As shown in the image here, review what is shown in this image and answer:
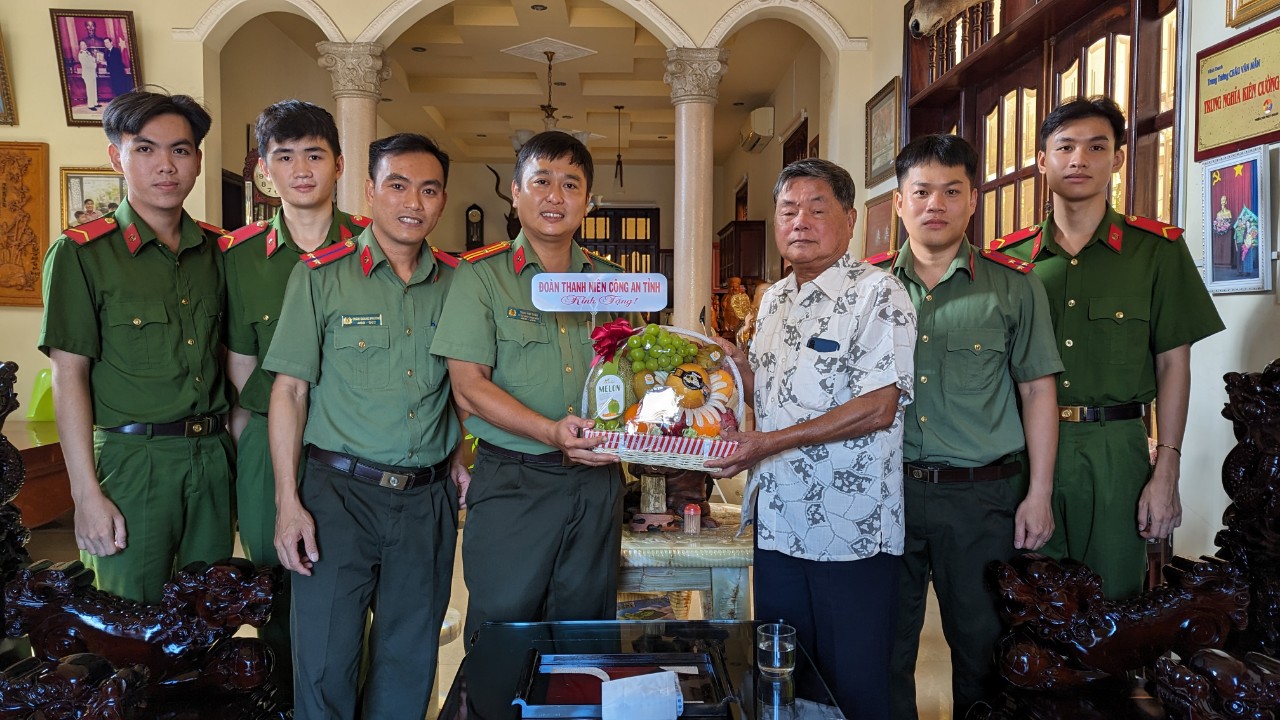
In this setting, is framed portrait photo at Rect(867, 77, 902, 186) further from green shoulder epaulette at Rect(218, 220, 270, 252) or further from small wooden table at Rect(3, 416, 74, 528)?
small wooden table at Rect(3, 416, 74, 528)

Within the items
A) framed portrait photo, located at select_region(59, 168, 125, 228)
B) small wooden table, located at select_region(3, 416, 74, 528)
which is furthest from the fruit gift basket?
framed portrait photo, located at select_region(59, 168, 125, 228)

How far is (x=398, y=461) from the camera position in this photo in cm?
215

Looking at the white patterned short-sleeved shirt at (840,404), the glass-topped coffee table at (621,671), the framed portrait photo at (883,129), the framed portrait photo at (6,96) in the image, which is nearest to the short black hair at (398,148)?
the white patterned short-sleeved shirt at (840,404)

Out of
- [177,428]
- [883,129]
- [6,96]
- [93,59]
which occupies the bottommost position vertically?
[177,428]

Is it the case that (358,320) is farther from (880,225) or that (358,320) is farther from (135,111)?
(880,225)

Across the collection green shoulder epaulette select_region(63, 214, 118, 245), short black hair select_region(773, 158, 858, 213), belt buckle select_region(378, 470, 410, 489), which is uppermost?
short black hair select_region(773, 158, 858, 213)

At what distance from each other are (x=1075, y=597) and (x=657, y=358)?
98 centimetres

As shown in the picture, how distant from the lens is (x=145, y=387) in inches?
88.7

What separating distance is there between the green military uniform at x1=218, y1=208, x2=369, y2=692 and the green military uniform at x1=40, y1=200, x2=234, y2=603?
60mm

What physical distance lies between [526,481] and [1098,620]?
1.27 metres

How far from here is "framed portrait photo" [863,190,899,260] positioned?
5.48m

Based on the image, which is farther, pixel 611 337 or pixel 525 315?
pixel 525 315

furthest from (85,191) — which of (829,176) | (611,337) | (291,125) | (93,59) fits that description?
(829,176)

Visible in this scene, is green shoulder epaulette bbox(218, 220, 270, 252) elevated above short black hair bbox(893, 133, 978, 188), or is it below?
below
